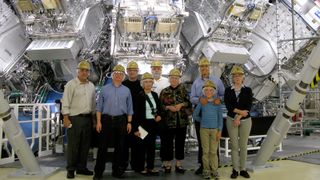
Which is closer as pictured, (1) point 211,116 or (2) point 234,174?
(1) point 211,116

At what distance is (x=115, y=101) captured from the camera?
183 inches

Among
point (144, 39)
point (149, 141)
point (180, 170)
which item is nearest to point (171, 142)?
point (149, 141)

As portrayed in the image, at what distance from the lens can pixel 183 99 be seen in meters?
4.99

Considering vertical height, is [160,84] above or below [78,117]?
below

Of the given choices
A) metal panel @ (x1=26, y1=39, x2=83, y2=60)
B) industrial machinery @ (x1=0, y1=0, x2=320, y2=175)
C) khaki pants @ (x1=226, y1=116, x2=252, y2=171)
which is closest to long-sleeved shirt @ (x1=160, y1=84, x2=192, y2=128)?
khaki pants @ (x1=226, y1=116, x2=252, y2=171)

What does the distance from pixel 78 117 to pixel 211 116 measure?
194 cm

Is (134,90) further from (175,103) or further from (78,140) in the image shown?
(78,140)

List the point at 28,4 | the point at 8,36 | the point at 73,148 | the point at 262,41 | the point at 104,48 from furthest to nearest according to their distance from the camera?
the point at 262,41
the point at 104,48
the point at 8,36
the point at 28,4
the point at 73,148

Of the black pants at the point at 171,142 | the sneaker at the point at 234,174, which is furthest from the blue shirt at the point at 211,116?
the sneaker at the point at 234,174

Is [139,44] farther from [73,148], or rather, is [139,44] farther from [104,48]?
[73,148]

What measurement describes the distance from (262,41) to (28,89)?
6.94 m

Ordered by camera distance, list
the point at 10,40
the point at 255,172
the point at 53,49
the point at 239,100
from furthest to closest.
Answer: the point at 10,40, the point at 53,49, the point at 255,172, the point at 239,100

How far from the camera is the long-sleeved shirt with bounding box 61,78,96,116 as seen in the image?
15.6 feet

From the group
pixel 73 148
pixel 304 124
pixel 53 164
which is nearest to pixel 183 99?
pixel 73 148
